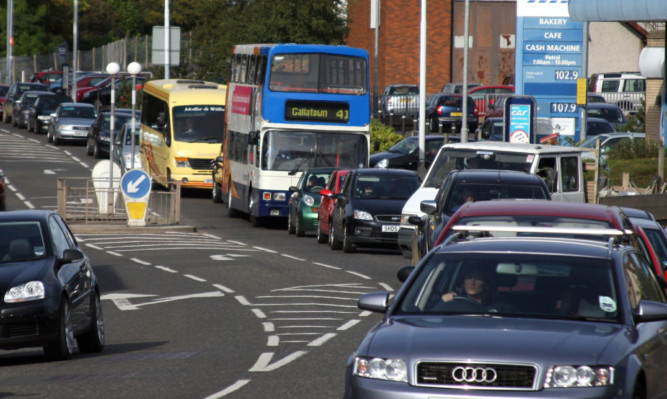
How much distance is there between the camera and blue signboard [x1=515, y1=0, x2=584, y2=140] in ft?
119

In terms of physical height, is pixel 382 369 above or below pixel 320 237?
above

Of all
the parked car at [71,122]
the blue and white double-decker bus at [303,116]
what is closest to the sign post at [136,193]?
the blue and white double-decker bus at [303,116]

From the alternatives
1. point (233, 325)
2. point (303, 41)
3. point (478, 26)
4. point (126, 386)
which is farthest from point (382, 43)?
point (126, 386)

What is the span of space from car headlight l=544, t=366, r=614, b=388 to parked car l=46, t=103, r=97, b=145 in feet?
164

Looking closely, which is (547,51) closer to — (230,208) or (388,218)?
(230,208)

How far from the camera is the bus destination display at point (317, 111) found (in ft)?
104

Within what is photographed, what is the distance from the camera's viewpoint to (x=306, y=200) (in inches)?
1172

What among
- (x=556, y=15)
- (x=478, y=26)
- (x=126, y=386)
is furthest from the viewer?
A: (x=478, y=26)

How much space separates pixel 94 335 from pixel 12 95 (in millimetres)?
54003

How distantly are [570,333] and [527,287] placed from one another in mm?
721

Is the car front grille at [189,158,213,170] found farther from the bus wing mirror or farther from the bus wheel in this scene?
the bus wing mirror

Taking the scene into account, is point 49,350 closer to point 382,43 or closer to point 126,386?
point 126,386

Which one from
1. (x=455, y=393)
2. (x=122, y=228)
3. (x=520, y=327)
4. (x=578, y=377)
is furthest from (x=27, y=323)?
(x=122, y=228)

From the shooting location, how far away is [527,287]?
27.0ft
